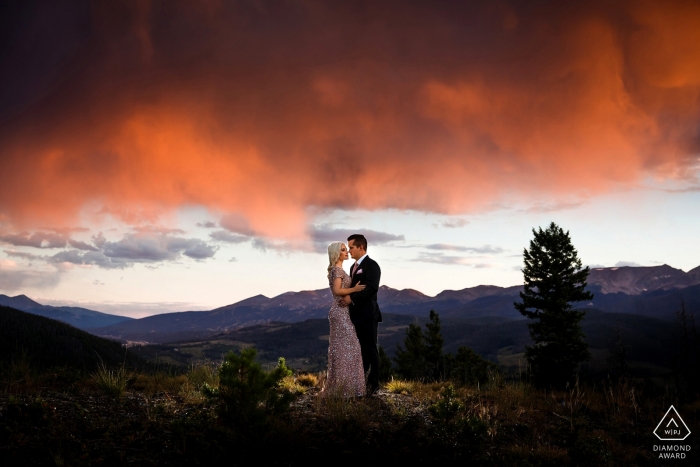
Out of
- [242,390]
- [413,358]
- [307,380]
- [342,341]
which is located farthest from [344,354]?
[413,358]

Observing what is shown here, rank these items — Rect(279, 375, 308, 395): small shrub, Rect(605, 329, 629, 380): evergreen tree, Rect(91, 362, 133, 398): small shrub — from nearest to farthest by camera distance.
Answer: Rect(91, 362, 133, 398): small shrub → Rect(279, 375, 308, 395): small shrub → Rect(605, 329, 629, 380): evergreen tree

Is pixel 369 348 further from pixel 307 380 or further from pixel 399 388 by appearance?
pixel 307 380

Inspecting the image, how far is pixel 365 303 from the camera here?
9.93m

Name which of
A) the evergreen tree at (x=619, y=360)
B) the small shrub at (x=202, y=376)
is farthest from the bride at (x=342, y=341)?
the evergreen tree at (x=619, y=360)

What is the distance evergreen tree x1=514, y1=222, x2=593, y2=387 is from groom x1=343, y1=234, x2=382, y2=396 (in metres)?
30.7

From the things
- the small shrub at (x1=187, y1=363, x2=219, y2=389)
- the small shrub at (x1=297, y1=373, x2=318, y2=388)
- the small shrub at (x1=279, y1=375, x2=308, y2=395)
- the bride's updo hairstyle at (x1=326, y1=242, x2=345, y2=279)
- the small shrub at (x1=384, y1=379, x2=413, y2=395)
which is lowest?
the small shrub at (x1=384, y1=379, x2=413, y2=395)

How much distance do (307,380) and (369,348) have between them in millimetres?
3217

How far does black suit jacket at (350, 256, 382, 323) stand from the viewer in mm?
9769

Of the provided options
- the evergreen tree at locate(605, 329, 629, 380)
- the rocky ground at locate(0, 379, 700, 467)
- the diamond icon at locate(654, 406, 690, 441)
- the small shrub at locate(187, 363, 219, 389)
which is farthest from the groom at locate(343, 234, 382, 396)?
the evergreen tree at locate(605, 329, 629, 380)

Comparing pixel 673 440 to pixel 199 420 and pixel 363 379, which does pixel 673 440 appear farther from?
pixel 199 420

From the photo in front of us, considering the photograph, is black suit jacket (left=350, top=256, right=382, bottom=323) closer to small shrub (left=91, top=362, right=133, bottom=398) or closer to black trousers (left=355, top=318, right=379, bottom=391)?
black trousers (left=355, top=318, right=379, bottom=391)

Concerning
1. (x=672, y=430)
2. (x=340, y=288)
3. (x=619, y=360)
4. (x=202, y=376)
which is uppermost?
(x=340, y=288)

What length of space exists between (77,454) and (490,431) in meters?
5.98

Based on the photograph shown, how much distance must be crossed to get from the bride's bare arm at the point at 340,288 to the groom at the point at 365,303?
0.58 ft
